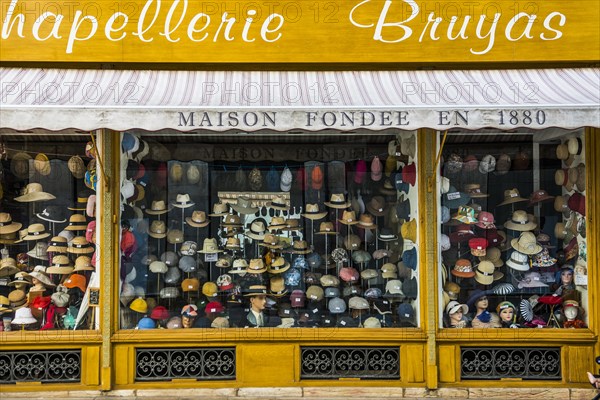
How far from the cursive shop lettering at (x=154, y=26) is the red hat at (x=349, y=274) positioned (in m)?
2.80

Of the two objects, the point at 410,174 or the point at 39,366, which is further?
the point at 410,174

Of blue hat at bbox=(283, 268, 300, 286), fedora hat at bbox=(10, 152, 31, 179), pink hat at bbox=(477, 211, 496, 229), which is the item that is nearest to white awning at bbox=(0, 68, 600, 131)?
fedora hat at bbox=(10, 152, 31, 179)

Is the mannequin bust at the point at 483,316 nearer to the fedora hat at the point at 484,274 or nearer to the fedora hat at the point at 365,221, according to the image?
the fedora hat at the point at 484,274

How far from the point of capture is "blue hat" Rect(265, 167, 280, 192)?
821 centimetres

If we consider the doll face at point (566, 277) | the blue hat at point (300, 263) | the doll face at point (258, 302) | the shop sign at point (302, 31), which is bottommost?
the doll face at point (258, 302)

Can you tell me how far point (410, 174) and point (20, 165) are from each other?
4.55 m

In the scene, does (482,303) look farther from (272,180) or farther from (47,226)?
(47,226)

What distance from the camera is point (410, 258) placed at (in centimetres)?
803

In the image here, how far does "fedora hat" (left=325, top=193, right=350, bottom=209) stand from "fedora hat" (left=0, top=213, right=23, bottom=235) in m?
3.63

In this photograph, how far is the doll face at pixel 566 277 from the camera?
26.5 feet

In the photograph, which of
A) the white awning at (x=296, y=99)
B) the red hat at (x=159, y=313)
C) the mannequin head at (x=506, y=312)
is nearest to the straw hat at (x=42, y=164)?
the white awning at (x=296, y=99)

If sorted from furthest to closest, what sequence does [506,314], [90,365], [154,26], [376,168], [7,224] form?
[376,168]
[7,224]
[506,314]
[154,26]
[90,365]

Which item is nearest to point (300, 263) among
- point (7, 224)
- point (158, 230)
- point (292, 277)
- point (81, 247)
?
point (292, 277)

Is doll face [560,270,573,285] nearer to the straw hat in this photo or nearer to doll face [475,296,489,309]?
doll face [475,296,489,309]
